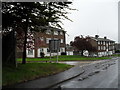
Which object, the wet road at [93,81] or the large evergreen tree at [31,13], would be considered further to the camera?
the large evergreen tree at [31,13]

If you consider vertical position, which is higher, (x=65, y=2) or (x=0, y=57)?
(x=65, y=2)

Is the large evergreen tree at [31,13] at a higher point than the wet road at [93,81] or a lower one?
higher

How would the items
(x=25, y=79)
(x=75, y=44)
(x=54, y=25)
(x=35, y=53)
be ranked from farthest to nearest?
1. (x=75, y=44)
2. (x=35, y=53)
3. (x=54, y=25)
4. (x=25, y=79)

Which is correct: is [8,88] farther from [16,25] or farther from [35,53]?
[35,53]

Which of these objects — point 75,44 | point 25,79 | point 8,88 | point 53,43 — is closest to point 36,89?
point 8,88

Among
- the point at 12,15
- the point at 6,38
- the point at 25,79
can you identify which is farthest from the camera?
the point at 6,38

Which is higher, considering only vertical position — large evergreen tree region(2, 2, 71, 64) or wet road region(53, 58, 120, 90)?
large evergreen tree region(2, 2, 71, 64)

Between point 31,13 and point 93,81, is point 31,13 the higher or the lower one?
the higher one

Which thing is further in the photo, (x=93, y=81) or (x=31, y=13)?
(x=31, y=13)

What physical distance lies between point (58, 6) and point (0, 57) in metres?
5.19

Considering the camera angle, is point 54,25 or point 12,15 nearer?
point 12,15

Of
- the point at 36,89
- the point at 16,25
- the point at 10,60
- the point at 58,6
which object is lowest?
the point at 36,89

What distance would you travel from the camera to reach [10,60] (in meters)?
14.7

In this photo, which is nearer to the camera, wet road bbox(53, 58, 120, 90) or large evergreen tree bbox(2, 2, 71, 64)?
wet road bbox(53, 58, 120, 90)
